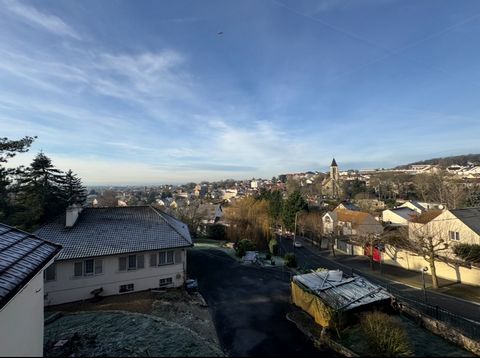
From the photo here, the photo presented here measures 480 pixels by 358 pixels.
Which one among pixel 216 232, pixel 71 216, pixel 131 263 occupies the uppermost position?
pixel 71 216

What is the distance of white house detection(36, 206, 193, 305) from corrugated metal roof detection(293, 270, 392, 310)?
29.7 ft

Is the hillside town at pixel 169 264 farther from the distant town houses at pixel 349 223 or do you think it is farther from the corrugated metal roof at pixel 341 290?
the distant town houses at pixel 349 223

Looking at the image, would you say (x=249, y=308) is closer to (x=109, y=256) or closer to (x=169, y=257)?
(x=169, y=257)

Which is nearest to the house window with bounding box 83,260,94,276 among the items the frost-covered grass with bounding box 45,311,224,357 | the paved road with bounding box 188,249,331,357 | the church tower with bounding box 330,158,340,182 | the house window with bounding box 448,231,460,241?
the frost-covered grass with bounding box 45,311,224,357

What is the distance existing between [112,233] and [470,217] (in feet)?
125

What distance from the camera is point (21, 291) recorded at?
6594mm

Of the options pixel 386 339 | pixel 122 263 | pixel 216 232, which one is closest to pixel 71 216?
pixel 122 263

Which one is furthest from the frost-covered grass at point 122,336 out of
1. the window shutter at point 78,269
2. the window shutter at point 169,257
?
the window shutter at point 169,257

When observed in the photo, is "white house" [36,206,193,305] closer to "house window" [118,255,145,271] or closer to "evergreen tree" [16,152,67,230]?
"house window" [118,255,145,271]

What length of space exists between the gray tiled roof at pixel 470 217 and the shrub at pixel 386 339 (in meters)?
29.5

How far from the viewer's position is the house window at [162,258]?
64.5ft

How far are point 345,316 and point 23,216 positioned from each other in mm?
25843

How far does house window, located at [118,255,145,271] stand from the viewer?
1889 centimetres

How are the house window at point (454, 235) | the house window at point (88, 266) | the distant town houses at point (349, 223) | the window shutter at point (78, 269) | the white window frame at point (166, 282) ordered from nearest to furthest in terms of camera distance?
1. the window shutter at point (78, 269)
2. the house window at point (88, 266)
3. the white window frame at point (166, 282)
4. the house window at point (454, 235)
5. the distant town houses at point (349, 223)
